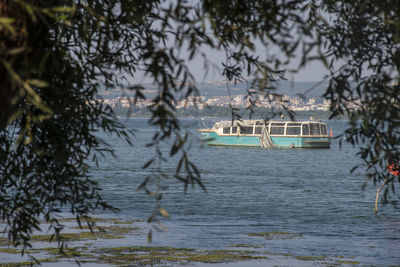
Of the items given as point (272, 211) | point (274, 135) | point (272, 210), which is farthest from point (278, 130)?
point (272, 211)

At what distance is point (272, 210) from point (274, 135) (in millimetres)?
58804

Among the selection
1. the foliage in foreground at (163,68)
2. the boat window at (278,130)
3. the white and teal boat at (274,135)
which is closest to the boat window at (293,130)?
the white and teal boat at (274,135)

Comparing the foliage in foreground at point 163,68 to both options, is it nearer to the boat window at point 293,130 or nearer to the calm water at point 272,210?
the calm water at point 272,210

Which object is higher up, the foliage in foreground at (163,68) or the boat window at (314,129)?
the foliage in foreground at (163,68)

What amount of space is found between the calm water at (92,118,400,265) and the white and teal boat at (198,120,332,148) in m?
23.8

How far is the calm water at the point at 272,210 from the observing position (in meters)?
21.1

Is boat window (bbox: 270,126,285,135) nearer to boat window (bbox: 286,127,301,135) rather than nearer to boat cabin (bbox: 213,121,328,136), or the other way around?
boat cabin (bbox: 213,121,328,136)

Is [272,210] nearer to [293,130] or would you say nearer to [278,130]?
[293,130]

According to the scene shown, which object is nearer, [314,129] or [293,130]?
[314,129]

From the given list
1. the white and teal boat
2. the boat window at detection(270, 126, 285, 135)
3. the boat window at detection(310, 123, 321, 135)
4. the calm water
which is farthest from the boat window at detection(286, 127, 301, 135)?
the calm water

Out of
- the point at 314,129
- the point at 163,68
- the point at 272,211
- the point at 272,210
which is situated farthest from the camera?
the point at 314,129

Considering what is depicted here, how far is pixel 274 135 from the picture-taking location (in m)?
91.1

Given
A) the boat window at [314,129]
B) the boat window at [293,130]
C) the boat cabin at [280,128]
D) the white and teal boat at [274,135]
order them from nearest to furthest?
the boat window at [314,129] → the boat cabin at [280,128] → the white and teal boat at [274,135] → the boat window at [293,130]

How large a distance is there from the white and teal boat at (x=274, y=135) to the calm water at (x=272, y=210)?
23.8 meters
